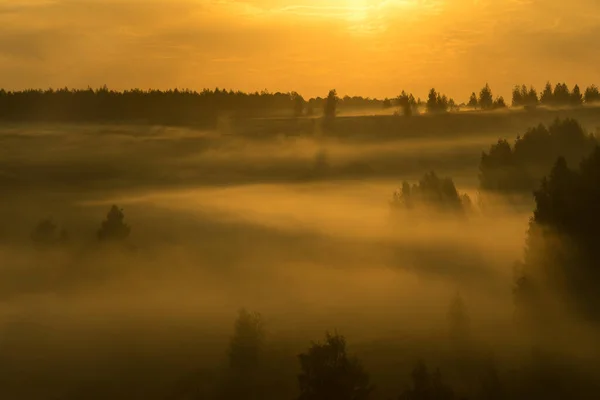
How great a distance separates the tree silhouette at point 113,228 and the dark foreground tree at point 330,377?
6187 cm

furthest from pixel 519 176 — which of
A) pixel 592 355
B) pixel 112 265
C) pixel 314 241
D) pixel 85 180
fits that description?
pixel 85 180

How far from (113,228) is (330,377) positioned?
65.0m

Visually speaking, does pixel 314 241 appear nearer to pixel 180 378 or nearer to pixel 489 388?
pixel 180 378

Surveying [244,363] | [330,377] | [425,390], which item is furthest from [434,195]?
[425,390]

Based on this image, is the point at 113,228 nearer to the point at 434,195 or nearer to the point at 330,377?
the point at 434,195

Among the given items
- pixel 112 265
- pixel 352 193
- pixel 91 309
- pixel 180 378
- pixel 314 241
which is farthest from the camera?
pixel 352 193

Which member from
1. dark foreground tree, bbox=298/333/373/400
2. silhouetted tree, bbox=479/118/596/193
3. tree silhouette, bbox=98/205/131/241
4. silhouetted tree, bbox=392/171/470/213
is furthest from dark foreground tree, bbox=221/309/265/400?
silhouetted tree, bbox=479/118/596/193

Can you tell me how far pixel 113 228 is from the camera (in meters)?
111

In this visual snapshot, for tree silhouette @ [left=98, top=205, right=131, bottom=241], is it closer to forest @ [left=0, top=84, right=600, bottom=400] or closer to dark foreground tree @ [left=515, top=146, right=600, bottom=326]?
forest @ [left=0, top=84, right=600, bottom=400]

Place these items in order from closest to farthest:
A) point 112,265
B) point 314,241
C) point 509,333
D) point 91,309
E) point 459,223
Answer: point 509,333, point 91,309, point 112,265, point 459,223, point 314,241

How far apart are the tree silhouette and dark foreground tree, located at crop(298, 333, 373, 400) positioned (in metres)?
61.9

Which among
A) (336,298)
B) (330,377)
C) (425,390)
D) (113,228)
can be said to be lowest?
(336,298)

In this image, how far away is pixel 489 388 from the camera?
55.2 meters

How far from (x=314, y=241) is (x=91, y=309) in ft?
189
